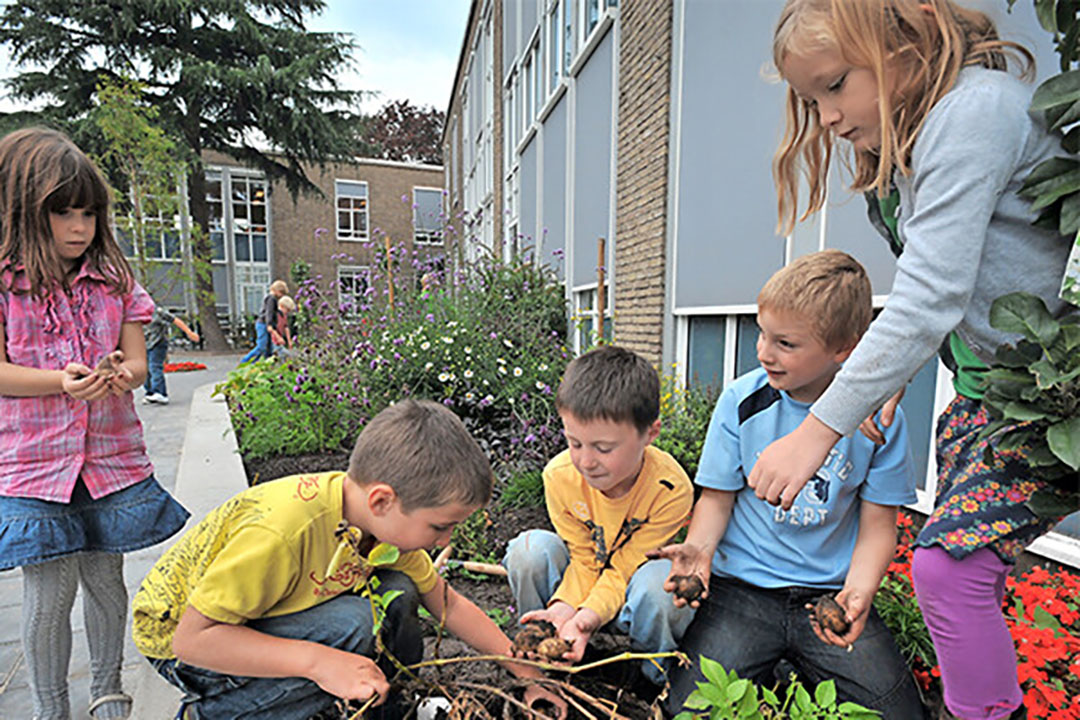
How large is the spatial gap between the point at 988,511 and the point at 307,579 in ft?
4.57

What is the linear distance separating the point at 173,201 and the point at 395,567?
1302cm

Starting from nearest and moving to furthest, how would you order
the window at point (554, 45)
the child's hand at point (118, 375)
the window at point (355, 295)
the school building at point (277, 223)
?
the child's hand at point (118, 375) < the window at point (355, 295) < the window at point (554, 45) < the school building at point (277, 223)

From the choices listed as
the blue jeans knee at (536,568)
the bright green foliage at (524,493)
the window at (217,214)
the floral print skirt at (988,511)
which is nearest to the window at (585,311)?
the bright green foliage at (524,493)

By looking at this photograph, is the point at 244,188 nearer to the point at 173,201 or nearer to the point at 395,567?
the point at 173,201

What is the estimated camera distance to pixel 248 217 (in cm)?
2486

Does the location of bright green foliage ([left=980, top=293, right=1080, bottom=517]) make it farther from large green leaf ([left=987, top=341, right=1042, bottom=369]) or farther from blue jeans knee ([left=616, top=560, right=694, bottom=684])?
blue jeans knee ([left=616, top=560, right=694, bottom=684])

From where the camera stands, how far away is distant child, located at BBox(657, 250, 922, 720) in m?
1.46

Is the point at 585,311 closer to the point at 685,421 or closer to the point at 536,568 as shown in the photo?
the point at 685,421

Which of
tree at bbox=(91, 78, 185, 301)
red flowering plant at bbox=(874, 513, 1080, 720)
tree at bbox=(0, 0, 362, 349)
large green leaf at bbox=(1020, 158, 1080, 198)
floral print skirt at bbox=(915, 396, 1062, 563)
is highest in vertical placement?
tree at bbox=(0, 0, 362, 349)

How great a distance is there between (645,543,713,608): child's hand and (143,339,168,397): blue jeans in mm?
7921

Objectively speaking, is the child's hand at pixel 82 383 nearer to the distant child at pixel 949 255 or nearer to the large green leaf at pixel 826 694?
the distant child at pixel 949 255

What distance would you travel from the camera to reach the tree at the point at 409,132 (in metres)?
35.9

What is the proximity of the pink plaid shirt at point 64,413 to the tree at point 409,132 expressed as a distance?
1420 inches

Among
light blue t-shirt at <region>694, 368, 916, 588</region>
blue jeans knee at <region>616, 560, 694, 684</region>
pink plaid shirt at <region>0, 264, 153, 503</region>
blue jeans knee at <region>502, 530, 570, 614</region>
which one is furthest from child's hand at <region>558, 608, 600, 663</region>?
pink plaid shirt at <region>0, 264, 153, 503</region>
